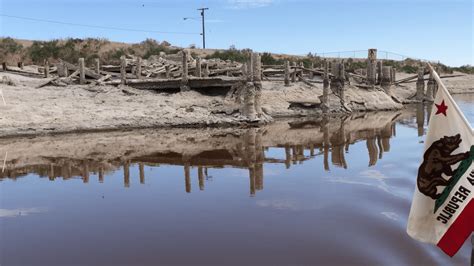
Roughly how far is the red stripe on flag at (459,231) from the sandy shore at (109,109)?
58.5 ft

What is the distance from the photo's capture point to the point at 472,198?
3963 millimetres

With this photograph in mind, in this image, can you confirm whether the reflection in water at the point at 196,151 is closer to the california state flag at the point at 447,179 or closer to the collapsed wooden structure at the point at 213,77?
the collapsed wooden structure at the point at 213,77

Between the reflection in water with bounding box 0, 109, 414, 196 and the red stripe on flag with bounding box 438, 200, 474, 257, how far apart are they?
5.70 meters

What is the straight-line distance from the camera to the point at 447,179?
4.08 m

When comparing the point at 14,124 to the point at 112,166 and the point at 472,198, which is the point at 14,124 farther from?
the point at 472,198

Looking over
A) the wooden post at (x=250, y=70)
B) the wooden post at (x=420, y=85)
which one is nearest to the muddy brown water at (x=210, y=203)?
the wooden post at (x=250, y=70)

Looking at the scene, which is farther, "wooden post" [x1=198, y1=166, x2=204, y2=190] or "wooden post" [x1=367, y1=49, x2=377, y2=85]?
"wooden post" [x1=367, y1=49, x2=377, y2=85]

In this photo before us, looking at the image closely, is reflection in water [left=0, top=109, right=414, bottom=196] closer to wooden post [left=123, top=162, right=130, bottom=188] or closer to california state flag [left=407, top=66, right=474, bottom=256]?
wooden post [left=123, top=162, right=130, bottom=188]

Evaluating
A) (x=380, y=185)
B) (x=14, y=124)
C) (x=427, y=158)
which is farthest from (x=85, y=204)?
(x=14, y=124)

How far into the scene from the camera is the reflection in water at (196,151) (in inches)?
504

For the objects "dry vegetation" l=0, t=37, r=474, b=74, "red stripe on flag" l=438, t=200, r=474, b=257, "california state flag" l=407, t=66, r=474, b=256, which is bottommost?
"red stripe on flag" l=438, t=200, r=474, b=257

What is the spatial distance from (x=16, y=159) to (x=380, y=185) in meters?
10.5

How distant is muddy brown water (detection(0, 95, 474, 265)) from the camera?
626 centimetres

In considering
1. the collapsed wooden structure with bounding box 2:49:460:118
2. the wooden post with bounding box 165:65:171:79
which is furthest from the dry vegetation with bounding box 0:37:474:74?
the wooden post with bounding box 165:65:171:79
